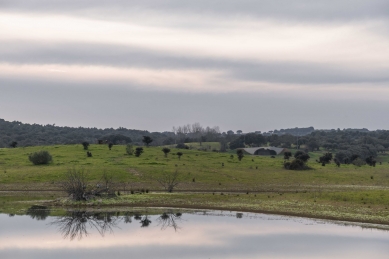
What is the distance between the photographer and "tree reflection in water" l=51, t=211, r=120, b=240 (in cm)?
3409

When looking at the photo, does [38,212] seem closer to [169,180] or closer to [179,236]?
[179,236]

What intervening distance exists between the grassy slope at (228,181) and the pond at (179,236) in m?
4.42

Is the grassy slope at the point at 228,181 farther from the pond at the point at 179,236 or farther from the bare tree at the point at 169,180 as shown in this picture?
the pond at the point at 179,236

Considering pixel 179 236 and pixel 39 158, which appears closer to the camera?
pixel 179 236

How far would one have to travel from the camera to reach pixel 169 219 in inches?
1535

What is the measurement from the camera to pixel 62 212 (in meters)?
41.4

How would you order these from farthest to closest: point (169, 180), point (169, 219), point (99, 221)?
1. point (169, 180)
2. point (169, 219)
3. point (99, 221)

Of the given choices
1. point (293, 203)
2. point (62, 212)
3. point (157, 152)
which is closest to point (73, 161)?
point (157, 152)

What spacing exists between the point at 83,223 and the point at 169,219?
6.14 m

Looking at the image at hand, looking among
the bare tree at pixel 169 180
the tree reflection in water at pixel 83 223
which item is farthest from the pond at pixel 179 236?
the bare tree at pixel 169 180

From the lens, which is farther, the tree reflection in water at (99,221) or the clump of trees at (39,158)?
the clump of trees at (39,158)

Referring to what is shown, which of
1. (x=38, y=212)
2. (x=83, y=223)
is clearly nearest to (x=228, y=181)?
(x=38, y=212)

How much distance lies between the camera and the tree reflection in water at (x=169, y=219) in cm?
3659

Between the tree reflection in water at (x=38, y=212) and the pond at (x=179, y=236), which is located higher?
the tree reflection in water at (x=38, y=212)
